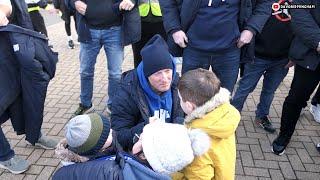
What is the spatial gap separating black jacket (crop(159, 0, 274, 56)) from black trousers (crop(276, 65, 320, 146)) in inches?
20.4

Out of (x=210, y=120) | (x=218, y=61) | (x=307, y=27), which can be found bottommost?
(x=218, y=61)

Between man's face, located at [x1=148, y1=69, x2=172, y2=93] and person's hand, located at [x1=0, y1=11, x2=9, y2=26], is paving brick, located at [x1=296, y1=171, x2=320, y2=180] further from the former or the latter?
person's hand, located at [x1=0, y1=11, x2=9, y2=26]

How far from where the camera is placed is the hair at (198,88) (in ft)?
5.84

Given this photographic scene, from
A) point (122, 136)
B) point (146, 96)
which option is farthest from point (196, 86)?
point (122, 136)

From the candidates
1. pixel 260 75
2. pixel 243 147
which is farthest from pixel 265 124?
pixel 260 75

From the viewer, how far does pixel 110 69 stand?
3.61m

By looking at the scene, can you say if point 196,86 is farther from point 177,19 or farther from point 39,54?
point 39,54

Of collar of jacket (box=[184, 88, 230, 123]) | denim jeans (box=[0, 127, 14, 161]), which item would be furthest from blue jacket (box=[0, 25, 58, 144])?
collar of jacket (box=[184, 88, 230, 123])

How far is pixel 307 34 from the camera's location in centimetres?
263

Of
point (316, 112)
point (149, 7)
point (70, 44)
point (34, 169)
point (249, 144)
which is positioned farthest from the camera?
point (70, 44)

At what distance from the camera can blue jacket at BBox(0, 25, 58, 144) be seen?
2.53 meters

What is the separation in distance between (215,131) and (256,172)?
1.47 m

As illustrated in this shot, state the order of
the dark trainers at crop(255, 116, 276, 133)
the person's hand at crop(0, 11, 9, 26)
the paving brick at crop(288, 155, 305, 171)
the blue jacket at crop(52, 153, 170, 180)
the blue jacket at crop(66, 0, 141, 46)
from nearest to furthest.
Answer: the blue jacket at crop(52, 153, 170, 180) → the person's hand at crop(0, 11, 9, 26) → the paving brick at crop(288, 155, 305, 171) → the blue jacket at crop(66, 0, 141, 46) → the dark trainers at crop(255, 116, 276, 133)

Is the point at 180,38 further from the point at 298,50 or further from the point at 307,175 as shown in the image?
the point at 307,175
